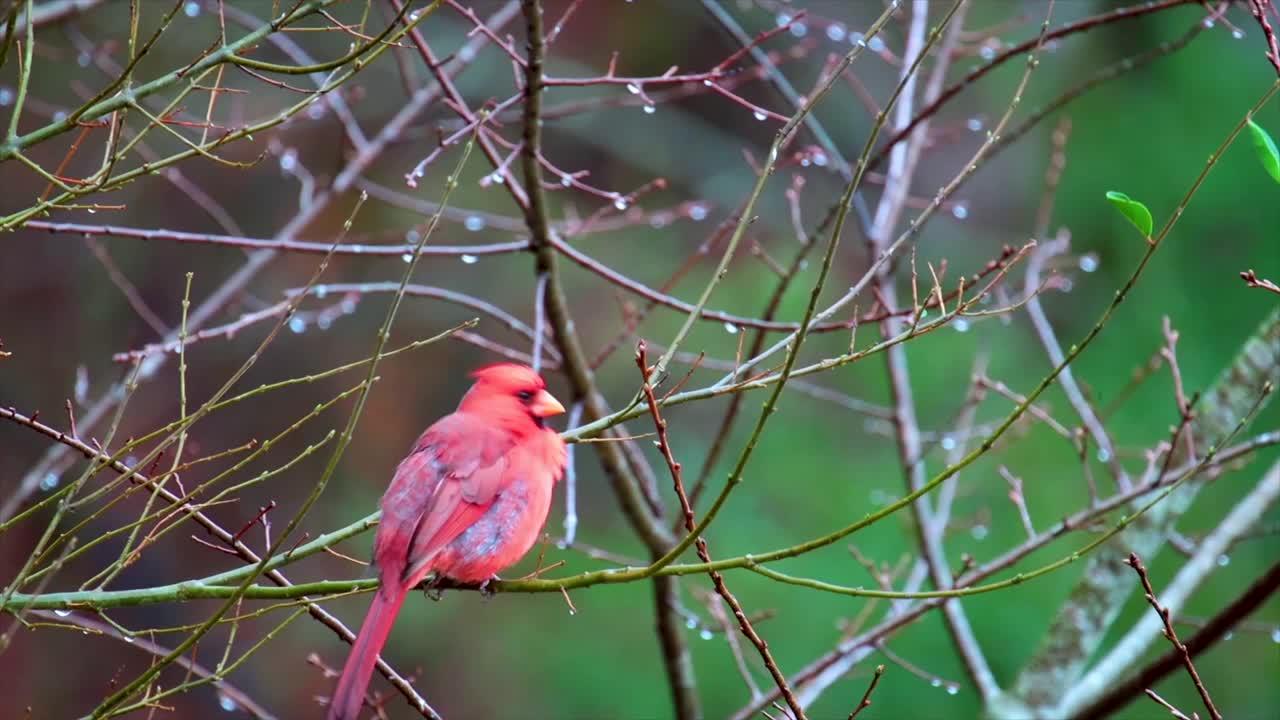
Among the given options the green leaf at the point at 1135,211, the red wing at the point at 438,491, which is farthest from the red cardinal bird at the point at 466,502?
the green leaf at the point at 1135,211

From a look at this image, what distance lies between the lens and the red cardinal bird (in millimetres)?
2645

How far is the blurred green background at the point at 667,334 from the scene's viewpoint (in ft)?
20.4

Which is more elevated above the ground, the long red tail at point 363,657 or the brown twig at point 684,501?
the brown twig at point 684,501

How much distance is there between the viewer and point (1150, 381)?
21.1ft

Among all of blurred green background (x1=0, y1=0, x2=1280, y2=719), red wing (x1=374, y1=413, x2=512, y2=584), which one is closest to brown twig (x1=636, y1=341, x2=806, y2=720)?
red wing (x1=374, y1=413, x2=512, y2=584)

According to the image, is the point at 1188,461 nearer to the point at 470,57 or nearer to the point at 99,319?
the point at 470,57

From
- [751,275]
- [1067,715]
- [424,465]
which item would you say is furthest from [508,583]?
[751,275]

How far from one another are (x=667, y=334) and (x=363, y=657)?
14.4ft

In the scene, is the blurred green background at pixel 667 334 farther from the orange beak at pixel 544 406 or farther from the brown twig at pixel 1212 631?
the orange beak at pixel 544 406

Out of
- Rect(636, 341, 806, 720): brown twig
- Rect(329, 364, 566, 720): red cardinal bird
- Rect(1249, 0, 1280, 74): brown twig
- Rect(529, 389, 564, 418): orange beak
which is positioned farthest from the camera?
Rect(529, 389, 564, 418): orange beak

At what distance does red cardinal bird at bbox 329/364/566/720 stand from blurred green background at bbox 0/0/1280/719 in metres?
3.07

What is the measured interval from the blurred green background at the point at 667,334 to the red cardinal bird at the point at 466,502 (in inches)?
121

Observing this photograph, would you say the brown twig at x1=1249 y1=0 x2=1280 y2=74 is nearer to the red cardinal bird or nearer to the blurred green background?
the red cardinal bird

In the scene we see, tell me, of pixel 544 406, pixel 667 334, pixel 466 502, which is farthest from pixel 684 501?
pixel 667 334
